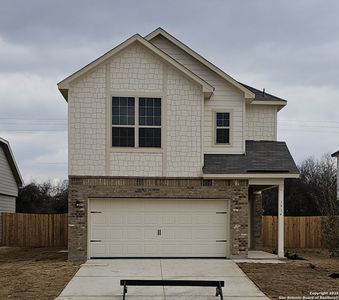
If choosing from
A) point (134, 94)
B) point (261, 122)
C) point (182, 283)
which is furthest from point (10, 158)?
point (182, 283)

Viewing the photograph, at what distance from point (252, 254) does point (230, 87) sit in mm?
6467

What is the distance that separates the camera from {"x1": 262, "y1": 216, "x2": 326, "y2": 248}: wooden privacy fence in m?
27.2

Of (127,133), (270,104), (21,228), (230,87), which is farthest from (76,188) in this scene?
(21,228)

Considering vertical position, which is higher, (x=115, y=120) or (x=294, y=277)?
(x=115, y=120)

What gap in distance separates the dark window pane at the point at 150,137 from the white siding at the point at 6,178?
13576 millimetres

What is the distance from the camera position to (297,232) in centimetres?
2739

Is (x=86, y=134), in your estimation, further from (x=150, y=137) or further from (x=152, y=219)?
(x=152, y=219)

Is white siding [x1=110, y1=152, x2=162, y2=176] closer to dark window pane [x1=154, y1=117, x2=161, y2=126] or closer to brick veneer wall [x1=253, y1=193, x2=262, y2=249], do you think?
dark window pane [x1=154, y1=117, x2=161, y2=126]

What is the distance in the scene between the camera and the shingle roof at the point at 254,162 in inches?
768

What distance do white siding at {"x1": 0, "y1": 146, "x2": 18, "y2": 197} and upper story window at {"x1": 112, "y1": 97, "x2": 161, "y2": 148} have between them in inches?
521

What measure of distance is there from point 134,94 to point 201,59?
3344mm

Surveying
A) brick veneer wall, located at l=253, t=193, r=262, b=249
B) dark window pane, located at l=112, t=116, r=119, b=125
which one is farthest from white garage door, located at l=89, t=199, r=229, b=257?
brick veneer wall, located at l=253, t=193, r=262, b=249

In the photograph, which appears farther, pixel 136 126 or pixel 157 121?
pixel 157 121

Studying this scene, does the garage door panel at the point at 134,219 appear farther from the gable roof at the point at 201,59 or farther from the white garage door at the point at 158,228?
the gable roof at the point at 201,59
